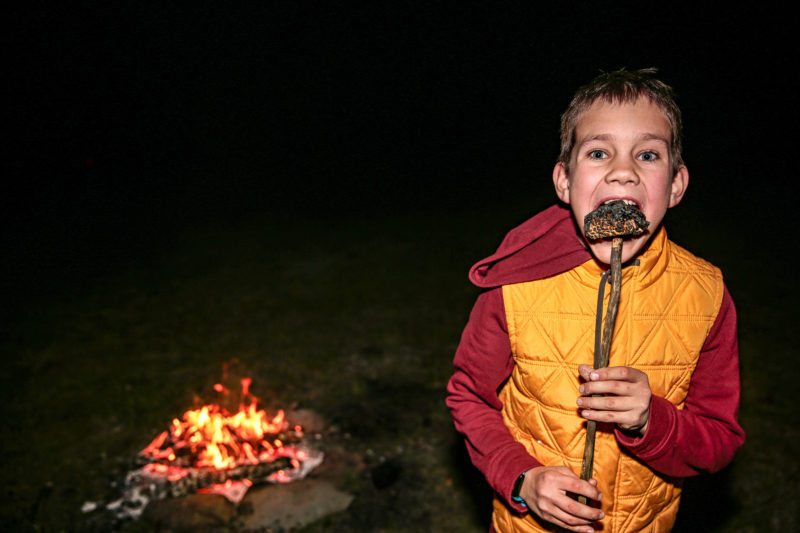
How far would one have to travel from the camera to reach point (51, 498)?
429 centimetres

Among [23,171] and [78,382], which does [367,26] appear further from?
[78,382]

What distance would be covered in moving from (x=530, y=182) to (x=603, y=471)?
1658 cm

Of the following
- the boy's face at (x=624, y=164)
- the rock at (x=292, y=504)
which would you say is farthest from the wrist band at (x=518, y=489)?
the rock at (x=292, y=504)

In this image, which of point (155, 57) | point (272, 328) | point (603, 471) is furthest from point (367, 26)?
point (603, 471)

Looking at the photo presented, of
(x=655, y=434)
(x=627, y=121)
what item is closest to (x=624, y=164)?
(x=627, y=121)

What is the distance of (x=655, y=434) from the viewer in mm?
1750

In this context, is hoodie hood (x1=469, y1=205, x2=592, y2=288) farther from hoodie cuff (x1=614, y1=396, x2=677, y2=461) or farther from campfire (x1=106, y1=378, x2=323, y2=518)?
campfire (x1=106, y1=378, x2=323, y2=518)

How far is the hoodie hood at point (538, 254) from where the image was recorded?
198 cm

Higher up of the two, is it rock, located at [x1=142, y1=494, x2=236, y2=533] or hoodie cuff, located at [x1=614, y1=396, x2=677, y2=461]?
hoodie cuff, located at [x1=614, y1=396, x2=677, y2=461]

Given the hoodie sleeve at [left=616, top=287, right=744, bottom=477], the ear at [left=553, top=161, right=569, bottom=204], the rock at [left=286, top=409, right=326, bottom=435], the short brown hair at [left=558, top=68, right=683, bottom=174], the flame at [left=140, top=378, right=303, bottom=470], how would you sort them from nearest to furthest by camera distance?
the hoodie sleeve at [left=616, top=287, right=744, bottom=477], the short brown hair at [left=558, top=68, right=683, bottom=174], the ear at [left=553, top=161, right=569, bottom=204], the flame at [left=140, top=378, right=303, bottom=470], the rock at [left=286, top=409, right=326, bottom=435]

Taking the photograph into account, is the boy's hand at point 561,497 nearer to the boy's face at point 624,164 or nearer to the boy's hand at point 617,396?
the boy's hand at point 617,396

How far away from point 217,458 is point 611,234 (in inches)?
157

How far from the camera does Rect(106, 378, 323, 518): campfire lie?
4.31 meters

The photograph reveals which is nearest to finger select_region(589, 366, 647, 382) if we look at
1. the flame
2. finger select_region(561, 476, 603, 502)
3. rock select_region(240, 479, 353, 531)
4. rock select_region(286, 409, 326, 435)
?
finger select_region(561, 476, 603, 502)
